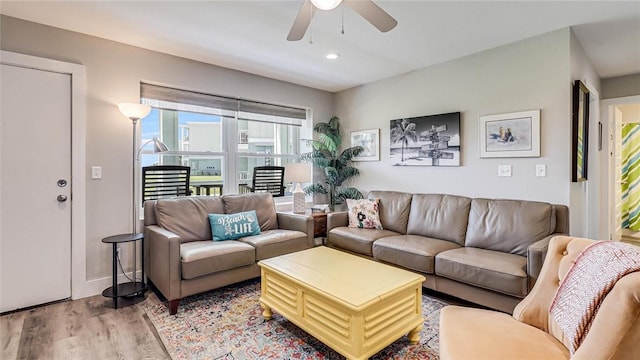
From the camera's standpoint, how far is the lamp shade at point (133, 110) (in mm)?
2805

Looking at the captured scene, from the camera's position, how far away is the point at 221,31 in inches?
110

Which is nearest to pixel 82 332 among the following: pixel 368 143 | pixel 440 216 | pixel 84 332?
pixel 84 332

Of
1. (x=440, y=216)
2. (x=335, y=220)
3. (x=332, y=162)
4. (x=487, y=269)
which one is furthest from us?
(x=332, y=162)

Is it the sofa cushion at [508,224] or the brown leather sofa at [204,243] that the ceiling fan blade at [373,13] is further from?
the brown leather sofa at [204,243]

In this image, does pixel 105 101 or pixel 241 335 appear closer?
pixel 241 335

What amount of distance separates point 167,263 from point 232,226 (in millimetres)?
781

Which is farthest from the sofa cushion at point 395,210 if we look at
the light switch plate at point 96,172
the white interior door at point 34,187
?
the white interior door at point 34,187

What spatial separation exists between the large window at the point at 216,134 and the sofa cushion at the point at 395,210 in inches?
61.5

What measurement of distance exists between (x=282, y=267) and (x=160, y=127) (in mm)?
2240

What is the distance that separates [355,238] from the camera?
11.2ft

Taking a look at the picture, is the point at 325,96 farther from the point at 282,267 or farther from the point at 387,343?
the point at 387,343

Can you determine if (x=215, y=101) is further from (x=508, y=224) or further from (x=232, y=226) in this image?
(x=508, y=224)

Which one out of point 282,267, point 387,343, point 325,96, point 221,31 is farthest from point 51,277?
point 325,96

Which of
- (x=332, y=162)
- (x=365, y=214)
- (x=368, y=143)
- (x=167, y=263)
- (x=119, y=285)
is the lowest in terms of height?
(x=119, y=285)
